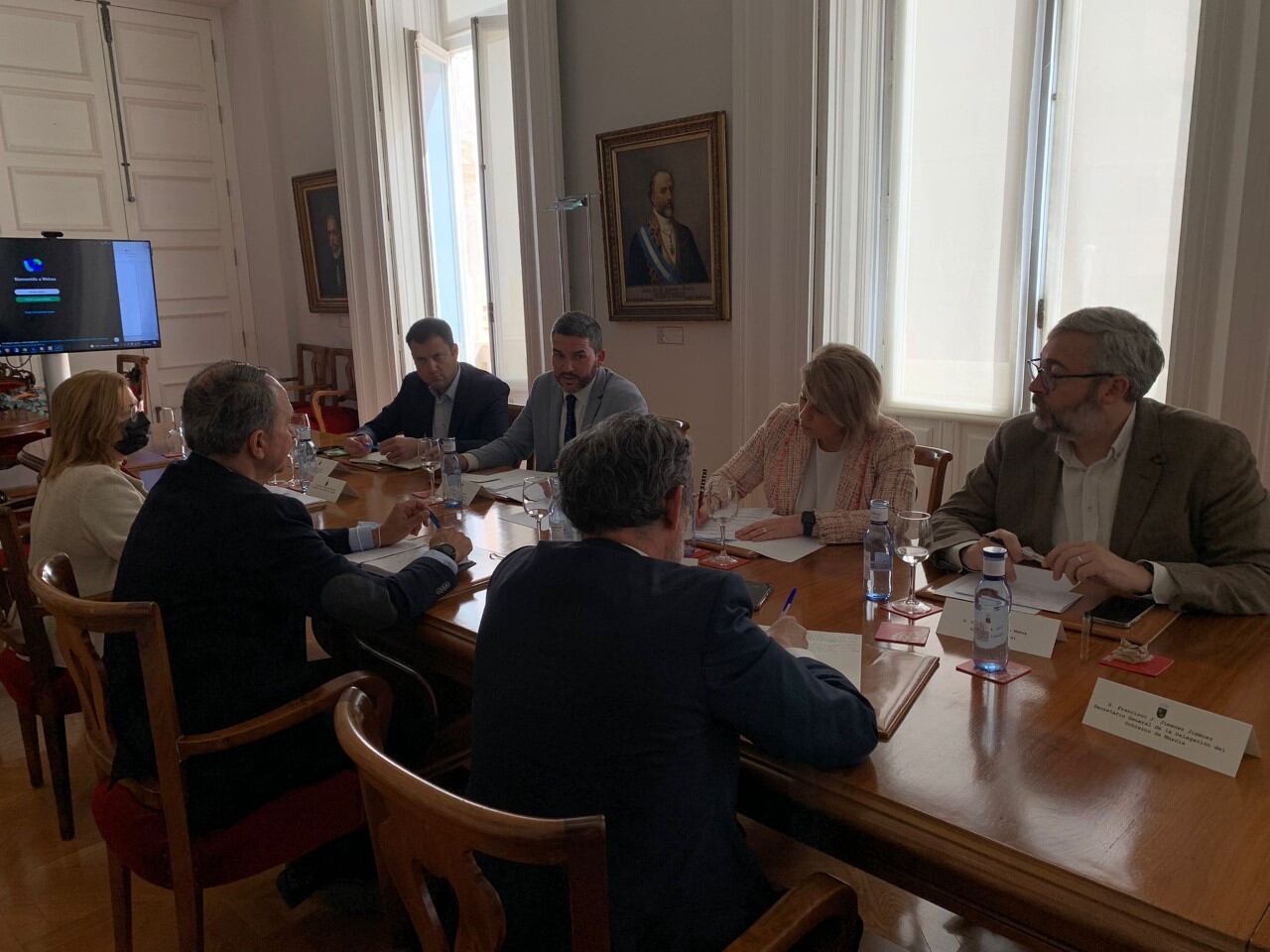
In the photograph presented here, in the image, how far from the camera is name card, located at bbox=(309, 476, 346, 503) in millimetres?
2867

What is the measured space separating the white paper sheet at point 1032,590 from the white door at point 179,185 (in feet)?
21.2

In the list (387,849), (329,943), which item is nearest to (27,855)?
(329,943)

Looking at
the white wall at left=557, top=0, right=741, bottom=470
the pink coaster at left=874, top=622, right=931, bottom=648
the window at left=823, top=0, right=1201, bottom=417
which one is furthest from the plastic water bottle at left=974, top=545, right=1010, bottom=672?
the white wall at left=557, top=0, right=741, bottom=470

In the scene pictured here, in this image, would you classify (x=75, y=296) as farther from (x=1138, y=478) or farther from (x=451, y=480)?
(x=1138, y=478)

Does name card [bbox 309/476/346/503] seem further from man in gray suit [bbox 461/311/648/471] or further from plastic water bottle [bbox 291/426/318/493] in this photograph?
man in gray suit [bbox 461/311/648/471]

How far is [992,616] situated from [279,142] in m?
6.81

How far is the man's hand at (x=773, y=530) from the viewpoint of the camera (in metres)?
2.28

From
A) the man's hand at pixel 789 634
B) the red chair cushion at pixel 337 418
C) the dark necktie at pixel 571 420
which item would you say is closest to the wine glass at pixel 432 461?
the dark necktie at pixel 571 420

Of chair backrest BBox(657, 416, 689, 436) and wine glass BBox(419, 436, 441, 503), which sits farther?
wine glass BBox(419, 436, 441, 503)

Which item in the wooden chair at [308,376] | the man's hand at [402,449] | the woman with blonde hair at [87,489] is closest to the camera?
the woman with blonde hair at [87,489]

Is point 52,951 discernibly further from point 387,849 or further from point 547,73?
point 547,73

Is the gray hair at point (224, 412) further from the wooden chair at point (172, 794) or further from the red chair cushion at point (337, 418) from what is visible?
the red chair cushion at point (337, 418)

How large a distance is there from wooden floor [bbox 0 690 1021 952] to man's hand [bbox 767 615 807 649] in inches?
31.6

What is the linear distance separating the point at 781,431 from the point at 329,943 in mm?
1758
